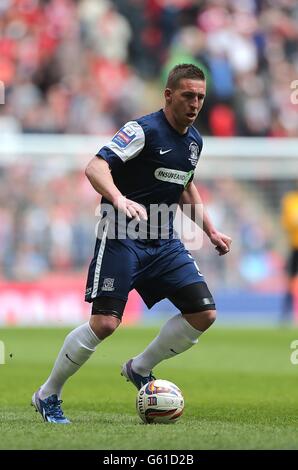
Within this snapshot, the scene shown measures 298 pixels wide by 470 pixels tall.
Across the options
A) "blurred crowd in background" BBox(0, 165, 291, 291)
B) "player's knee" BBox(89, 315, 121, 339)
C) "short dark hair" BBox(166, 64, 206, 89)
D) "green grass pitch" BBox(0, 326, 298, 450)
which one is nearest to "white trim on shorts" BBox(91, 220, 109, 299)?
"player's knee" BBox(89, 315, 121, 339)

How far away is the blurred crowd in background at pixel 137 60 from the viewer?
67.3ft

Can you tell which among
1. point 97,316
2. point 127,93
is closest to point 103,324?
point 97,316

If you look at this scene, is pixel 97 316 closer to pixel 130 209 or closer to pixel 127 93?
pixel 130 209

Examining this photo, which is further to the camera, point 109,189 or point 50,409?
point 50,409

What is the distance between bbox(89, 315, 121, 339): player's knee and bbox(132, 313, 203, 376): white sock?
0.57 metres

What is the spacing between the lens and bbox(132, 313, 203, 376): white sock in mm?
7246

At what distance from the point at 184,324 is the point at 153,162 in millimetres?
1112

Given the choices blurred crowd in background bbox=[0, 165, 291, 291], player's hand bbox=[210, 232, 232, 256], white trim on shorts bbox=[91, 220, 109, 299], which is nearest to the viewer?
white trim on shorts bbox=[91, 220, 109, 299]

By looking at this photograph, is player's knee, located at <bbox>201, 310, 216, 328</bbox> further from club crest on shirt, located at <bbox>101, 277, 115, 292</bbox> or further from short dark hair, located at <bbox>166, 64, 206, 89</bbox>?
short dark hair, located at <bbox>166, 64, 206, 89</bbox>

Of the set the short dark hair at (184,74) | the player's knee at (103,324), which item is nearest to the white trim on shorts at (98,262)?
the player's knee at (103,324)

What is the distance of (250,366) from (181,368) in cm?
77

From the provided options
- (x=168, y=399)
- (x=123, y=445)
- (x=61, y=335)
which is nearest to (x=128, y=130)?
(x=168, y=399)

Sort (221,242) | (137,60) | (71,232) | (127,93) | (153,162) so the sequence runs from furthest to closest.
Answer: (137,60), (127,93), (71,232), (221,242), (153,162)

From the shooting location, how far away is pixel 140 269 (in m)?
7.08
